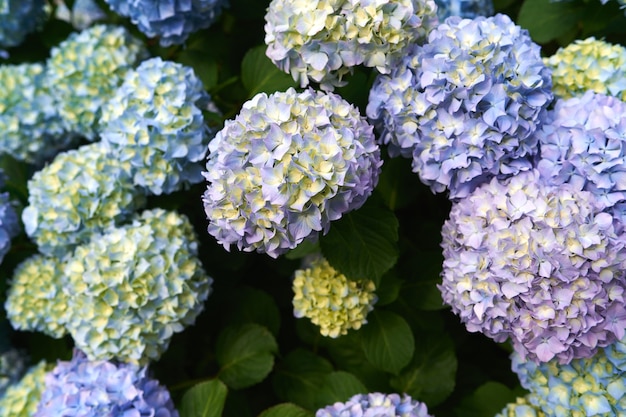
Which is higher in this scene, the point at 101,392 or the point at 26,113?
the point at 26,113

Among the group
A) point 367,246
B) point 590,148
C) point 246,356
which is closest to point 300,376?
point 246,356

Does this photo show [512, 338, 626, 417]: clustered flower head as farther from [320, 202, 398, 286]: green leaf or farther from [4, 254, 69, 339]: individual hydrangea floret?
[4, 254, 69, 339]: individual hydrangea floret

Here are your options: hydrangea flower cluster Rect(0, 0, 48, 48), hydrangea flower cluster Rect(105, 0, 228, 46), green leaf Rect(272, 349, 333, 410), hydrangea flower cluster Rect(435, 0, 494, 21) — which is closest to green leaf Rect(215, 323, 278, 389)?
green leaf Rect(272, 349, 333, 410)

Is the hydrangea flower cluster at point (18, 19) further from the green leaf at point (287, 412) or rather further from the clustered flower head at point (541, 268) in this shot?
the clustered flower head at point (541, 268)

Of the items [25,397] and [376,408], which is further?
[25,397]

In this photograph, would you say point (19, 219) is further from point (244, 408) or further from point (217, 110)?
point (244, 408)

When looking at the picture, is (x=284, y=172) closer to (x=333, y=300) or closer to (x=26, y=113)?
(x=333, y=300)

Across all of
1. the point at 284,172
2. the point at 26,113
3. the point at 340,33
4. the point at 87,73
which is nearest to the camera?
the point at 284,172
